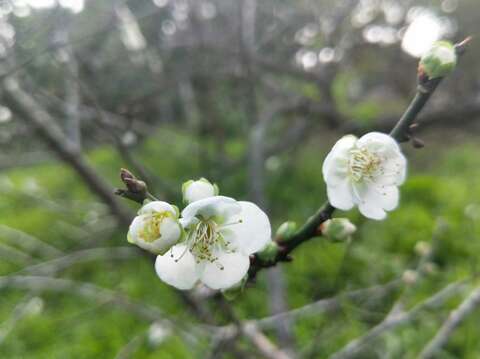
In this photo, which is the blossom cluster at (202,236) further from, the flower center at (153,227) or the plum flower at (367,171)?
the plum flower at (367,171)

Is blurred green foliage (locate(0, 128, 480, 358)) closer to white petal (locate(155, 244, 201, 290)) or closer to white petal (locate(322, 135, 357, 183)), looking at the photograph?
white petal (locate(322, 135, 357, 183))

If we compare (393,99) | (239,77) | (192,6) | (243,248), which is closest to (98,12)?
(192,6)

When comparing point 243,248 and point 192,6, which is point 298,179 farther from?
point 243,248

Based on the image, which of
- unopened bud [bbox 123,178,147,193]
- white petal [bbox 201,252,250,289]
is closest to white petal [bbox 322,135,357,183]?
white petal [bbox 201,252,250,289]

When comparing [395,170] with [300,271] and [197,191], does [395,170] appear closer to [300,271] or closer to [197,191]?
[197,191]

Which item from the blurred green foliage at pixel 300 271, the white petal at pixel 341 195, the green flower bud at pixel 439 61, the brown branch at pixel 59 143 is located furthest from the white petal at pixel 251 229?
the brown branch at pixel 59 143
